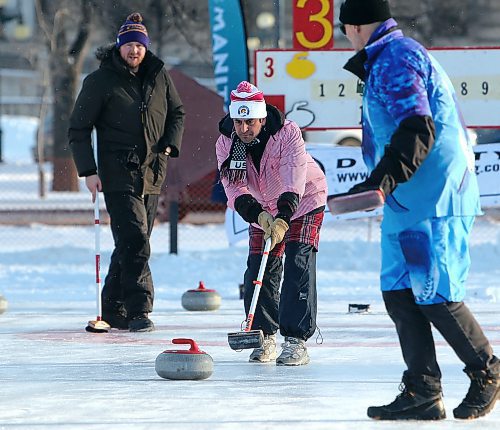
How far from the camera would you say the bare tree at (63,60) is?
23.8 m

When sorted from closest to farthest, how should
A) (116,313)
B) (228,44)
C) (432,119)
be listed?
1. (432,119)
2. (116,313)
3. (228,44)

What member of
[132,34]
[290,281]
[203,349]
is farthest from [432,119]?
[132,34]

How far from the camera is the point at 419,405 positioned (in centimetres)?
510

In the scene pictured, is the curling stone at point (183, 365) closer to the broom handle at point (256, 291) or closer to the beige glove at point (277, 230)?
the broom handle at point (256, 291)

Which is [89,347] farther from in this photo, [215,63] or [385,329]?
[215,63]

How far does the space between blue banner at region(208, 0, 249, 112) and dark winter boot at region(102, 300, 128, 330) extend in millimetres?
4476

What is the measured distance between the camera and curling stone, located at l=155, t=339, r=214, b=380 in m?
6.23

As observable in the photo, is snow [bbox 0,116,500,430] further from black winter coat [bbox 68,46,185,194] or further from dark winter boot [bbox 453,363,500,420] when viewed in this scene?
black winter coat [bbox 68,46,185,194]

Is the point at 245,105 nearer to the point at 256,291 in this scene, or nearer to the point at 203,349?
the point at 256,291

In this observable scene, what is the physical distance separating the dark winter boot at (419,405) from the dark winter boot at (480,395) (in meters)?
0.10

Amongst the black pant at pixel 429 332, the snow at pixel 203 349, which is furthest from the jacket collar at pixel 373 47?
the snow at pixel 203 349

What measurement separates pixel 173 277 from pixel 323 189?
542cm

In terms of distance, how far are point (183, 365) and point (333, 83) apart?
6.27 metres

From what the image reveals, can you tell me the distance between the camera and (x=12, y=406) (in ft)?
18.1
